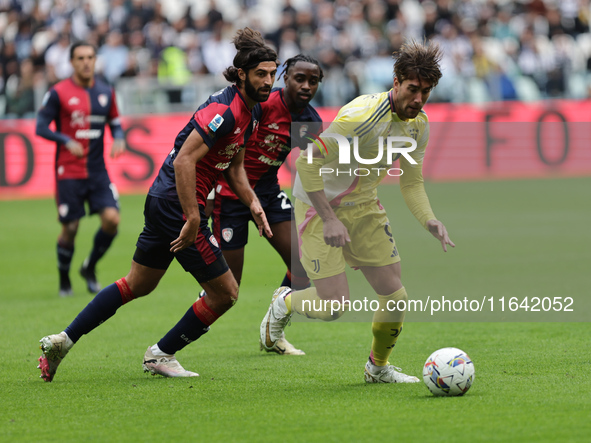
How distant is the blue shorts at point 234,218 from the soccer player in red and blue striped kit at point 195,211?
121 cm

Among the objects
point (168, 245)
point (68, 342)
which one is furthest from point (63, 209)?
point (168, 245)

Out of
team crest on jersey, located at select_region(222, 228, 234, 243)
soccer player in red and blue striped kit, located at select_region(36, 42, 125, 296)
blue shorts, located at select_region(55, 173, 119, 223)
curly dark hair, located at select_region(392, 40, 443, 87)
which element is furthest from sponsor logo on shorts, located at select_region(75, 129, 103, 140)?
curly dark hair, located at select_region(392, 40, 443, 87)

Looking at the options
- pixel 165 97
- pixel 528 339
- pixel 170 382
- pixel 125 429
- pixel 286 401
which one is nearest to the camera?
pixel 125 429

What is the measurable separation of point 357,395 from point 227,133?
5.96 feet

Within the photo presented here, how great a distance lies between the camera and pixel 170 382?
6027 mm

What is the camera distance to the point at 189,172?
5469mm

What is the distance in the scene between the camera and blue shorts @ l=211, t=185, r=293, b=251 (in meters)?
7.32

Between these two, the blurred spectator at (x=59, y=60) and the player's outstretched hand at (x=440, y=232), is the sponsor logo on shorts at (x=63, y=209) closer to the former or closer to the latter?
the player's outstretched hand at (x=440, y=232)

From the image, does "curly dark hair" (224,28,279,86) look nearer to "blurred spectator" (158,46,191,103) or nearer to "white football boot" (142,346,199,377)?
"white football boot" (142,346,199,377)

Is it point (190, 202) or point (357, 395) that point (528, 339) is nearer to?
point (357, 395)

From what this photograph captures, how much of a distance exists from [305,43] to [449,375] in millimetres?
16574

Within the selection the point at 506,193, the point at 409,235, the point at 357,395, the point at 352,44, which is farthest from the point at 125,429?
the point at 352,44

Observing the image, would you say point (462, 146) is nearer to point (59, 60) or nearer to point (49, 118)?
point (49, 118)

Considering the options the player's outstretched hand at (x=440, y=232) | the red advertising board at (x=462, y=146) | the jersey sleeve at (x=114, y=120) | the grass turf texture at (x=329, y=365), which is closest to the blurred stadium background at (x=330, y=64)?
the red advertising board at (x=462, y=146)
